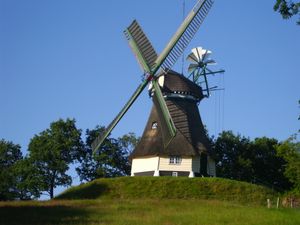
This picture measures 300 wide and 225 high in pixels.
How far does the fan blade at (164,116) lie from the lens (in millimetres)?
41875

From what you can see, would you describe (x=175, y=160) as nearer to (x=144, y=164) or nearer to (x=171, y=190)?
(x=144, y=164)

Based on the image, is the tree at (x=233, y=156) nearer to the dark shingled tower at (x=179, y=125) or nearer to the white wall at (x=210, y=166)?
the white wall at (x=210, y=166)

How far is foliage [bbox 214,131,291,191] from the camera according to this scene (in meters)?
56.7

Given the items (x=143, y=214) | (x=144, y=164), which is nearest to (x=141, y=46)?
(x=144, y=164)

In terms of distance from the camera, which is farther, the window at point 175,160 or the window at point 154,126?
the window at point 154,126

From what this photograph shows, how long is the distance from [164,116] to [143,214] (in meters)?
15.6

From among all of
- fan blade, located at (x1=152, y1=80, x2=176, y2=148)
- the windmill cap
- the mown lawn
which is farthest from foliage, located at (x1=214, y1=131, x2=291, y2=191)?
the mown lawn

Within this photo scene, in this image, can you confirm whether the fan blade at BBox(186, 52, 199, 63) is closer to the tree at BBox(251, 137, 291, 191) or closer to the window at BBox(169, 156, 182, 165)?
the window at BBox(169, 156, 182, 165)

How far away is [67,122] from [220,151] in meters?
14.4

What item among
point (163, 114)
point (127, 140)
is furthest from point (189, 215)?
point (127, 140)

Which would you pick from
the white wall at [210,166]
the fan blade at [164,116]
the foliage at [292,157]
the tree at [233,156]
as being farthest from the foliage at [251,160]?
the fan blade at [164,116]

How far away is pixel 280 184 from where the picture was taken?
57688mm

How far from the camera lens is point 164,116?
4278 cm

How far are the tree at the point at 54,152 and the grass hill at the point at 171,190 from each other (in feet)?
40.3
